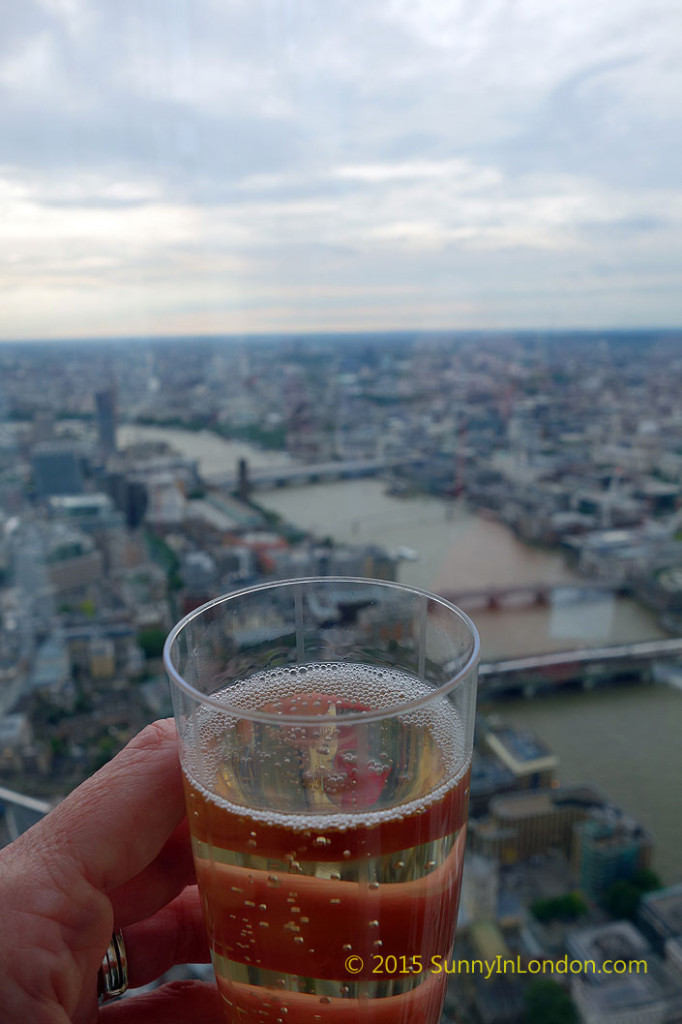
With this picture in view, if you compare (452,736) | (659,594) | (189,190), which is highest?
(189,190)

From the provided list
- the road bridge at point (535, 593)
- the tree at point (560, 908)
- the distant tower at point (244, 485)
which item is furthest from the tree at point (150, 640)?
the distant tower at point (244, 485)

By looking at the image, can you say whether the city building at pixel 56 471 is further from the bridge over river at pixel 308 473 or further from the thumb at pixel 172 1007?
the thumb at pixel 172 1007

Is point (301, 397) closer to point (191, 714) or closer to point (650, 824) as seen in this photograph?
point (650, 824)

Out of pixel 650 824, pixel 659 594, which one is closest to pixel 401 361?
pixel 659 594

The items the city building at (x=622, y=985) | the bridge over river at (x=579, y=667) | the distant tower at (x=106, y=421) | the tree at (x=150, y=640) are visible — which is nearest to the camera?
Answer: the city building at (x=622, y=985)

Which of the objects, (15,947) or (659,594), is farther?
(659,594)

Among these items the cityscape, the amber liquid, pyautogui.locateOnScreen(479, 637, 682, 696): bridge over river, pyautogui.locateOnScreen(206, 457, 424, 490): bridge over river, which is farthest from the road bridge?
the amber liquid
